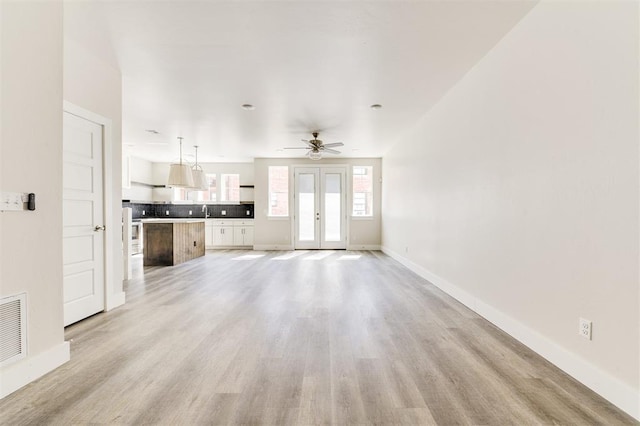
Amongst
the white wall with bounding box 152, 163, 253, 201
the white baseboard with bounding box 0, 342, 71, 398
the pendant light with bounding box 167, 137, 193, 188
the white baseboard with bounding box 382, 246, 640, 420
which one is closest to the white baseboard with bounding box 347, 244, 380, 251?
the white wall with bounding box 152, 163, 253, 201

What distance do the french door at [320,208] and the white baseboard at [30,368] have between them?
6.80m

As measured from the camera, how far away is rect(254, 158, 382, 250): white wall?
28.8 ft

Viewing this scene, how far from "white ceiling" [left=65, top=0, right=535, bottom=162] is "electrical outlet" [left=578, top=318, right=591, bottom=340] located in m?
2.32

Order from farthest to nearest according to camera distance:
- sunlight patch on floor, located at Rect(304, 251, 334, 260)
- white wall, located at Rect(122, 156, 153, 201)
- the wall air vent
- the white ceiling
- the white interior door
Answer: white wall, located at Rect(122, 156, 153, 201)
sunlight patch on floor, located at Rect(304, 251, 334, 260)
the white interior door
the white ceiling
the wall air vent

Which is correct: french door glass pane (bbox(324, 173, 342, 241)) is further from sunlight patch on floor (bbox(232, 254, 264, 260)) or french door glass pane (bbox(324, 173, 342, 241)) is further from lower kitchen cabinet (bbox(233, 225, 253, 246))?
lower kitchen cabinet (bbox(233, 225, 253, 246))

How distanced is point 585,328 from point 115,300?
14.0 ft

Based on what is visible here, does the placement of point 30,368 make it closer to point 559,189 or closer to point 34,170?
point 34,170

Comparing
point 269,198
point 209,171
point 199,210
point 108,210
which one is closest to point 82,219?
point 108,210

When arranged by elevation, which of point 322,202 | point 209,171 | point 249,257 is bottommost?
point 249,257

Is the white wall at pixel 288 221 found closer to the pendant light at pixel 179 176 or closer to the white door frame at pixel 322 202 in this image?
the white door frame at pixel 322 202

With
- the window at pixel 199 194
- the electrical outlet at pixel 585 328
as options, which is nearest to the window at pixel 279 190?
the window at pixel 199 194

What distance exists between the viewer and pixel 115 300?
3480 millimetres

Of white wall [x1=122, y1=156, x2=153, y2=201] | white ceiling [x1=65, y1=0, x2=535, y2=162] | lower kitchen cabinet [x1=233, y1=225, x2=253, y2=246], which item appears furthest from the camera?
lower kitchen cabinet [x1=233, y1=225, x2=253, y2=246]

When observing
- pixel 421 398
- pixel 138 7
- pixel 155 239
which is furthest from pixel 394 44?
pixel 155 239
